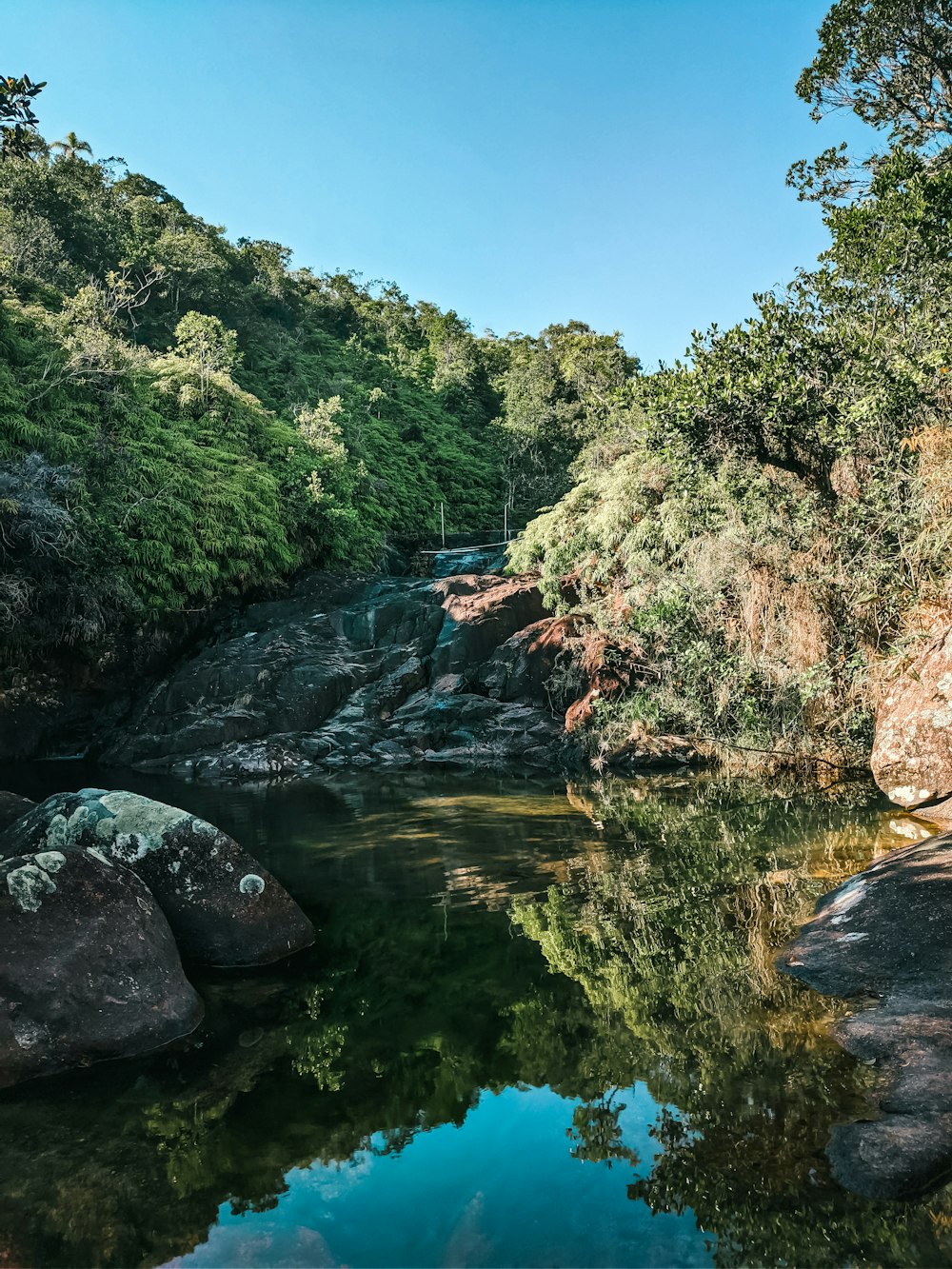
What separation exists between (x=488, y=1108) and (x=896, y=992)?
2.46 metres

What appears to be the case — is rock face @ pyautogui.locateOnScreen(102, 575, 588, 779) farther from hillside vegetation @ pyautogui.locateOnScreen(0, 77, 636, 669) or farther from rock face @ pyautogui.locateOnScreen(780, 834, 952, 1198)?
rock face @ pyautogui.locateOnScreen(780, 834, 952, 1198)

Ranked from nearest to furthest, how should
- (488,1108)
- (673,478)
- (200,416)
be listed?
(488,1108) < (673,478) < (200,416)

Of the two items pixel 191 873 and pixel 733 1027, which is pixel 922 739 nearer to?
pixel 733 1027

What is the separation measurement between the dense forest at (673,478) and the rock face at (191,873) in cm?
571

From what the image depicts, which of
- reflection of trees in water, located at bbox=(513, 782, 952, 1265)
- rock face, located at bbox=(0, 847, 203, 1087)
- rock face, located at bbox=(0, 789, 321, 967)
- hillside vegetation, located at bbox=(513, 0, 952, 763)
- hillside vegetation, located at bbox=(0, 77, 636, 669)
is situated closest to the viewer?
reflection of trees in water, located at bbox=(513, 782, 952, 1265)

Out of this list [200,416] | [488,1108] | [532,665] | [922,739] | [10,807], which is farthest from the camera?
[200,416]

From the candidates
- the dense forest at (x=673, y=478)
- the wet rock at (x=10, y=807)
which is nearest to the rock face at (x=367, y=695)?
the dense forest at (x=673, y=478)

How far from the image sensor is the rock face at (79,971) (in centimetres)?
433

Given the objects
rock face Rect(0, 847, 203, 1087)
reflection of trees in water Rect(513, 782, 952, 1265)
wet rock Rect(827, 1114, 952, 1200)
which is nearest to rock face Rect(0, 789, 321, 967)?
rock face Rect(0, 847, 203, 1087)

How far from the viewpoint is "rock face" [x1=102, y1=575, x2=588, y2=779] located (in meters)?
15.8

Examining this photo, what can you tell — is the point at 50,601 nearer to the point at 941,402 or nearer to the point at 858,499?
the point at 858,499

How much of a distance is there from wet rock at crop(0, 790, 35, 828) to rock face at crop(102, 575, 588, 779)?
7.91 meters

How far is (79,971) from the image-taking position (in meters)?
4.55

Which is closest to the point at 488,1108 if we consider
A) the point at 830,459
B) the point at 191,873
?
the point at 191,873
